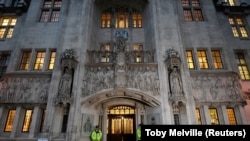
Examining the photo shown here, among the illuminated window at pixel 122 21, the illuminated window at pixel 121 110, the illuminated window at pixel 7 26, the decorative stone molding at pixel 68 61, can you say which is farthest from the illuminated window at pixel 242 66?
the illuminated window at pixel 7 26

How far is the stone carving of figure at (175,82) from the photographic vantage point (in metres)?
10.9

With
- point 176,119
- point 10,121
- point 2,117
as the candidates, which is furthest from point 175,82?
point 2,117

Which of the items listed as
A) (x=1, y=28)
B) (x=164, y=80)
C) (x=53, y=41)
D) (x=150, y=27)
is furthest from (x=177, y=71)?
(x=1, y=28)

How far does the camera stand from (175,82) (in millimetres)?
11125

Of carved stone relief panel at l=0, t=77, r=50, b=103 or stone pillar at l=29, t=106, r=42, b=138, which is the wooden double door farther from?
carved stone relief panel at l=0, t=77, r=50, b=103

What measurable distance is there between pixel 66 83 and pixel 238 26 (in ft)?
53.6

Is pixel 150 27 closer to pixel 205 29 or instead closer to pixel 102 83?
pixel 205 29

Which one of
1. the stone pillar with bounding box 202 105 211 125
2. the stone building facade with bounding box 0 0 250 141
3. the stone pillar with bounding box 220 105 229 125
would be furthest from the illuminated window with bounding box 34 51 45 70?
Answer: the stone pillar with bounding box 220 105 229 125

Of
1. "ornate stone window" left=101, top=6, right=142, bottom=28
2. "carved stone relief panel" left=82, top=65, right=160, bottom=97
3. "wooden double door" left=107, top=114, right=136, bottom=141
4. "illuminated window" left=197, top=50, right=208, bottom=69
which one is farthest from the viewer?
"ornate stone window" left=101, top=6, right=142, bottom=28

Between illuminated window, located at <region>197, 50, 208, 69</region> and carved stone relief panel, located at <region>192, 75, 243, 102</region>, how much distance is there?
46.7 inches

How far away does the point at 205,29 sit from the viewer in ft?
47.2

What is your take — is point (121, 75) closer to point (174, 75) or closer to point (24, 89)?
point (174, 75)

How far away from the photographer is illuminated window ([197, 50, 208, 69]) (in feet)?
43.6

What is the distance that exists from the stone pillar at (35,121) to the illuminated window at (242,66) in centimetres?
1598
